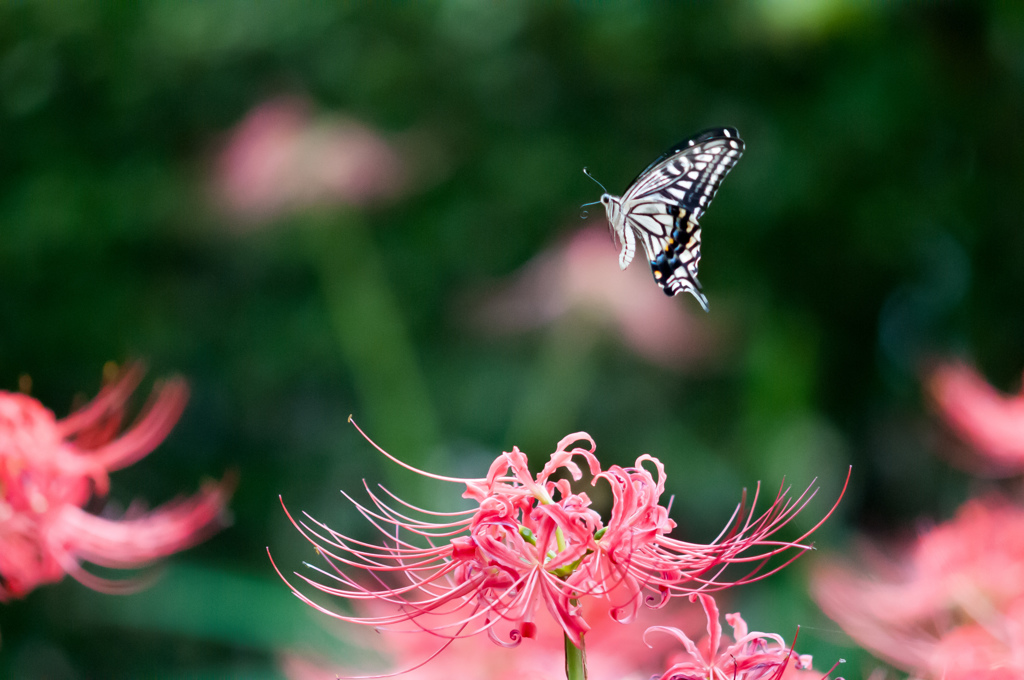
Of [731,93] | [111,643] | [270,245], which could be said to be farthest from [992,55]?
[111,643]

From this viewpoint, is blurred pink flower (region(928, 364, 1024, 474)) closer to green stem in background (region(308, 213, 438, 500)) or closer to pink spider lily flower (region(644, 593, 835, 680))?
pink spider lily flower (region(644, 593, 835, 680))

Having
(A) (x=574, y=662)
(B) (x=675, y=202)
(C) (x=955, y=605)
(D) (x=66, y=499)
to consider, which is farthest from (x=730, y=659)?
(D) (x=66, y=499)

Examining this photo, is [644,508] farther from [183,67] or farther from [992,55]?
[183,67]

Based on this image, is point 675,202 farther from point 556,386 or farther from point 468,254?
point 468,254

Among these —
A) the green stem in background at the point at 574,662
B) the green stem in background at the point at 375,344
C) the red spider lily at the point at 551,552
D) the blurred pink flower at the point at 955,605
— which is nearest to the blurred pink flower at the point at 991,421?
the blurred pink flower at the point at 955,605

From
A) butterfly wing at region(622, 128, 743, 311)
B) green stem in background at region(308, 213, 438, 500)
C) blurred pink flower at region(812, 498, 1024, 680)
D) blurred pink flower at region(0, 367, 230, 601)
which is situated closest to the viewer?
blurred pink flower at region(812, 498, 1024, 680)

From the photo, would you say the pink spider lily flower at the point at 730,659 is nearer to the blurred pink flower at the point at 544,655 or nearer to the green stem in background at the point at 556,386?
the blurred pink flower at the point at 544,655

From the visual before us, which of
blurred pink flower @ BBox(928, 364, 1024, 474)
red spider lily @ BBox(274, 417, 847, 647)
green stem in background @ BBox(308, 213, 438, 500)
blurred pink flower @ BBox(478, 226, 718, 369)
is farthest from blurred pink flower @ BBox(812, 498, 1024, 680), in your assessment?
green stem in background @ BBox(308, 213, 438, 500)
